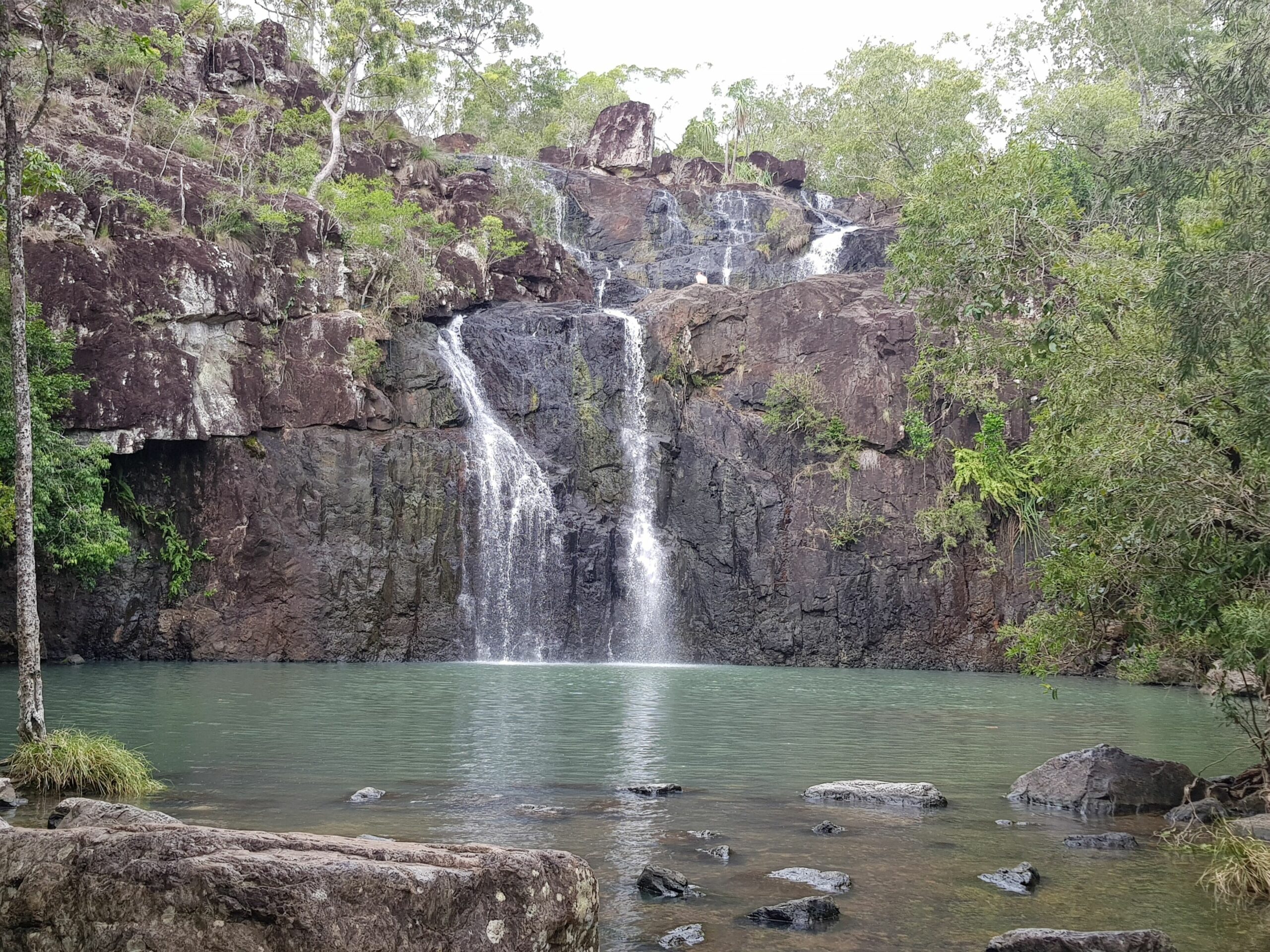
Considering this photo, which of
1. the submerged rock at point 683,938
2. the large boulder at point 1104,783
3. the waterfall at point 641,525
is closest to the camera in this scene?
the submerged rock at point 683,938

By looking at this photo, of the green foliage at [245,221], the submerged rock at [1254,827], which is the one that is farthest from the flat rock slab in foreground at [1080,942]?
the green foliage at [245,221]

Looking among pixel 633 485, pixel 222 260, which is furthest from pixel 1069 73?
pixel 222 260

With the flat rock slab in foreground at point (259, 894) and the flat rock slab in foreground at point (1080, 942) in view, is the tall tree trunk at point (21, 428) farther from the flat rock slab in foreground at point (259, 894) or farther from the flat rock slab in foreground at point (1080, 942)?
the flat rock slab in foreground at point (1080, 942)

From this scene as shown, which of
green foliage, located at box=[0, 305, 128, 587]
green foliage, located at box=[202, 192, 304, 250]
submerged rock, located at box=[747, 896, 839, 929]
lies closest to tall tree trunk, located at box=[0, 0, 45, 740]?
submerged rock, located at box=[747, 896, 839, 929]

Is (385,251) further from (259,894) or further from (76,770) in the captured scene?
(259,894)

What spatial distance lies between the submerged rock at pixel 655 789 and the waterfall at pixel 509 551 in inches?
789

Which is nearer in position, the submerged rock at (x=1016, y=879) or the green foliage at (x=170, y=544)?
the submerged rock at (x=1016, y=879)

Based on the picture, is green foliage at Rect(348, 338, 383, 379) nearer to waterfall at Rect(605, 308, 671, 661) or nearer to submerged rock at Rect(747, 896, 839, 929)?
waterfall at Rect(605, 308, 671, 661)

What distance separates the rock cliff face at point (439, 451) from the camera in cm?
2873

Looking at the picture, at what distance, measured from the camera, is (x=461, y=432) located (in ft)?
109

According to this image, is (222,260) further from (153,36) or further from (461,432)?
(461,432)

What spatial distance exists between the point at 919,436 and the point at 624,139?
91.5 feet

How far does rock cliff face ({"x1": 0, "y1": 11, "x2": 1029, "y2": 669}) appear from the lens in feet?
94.3

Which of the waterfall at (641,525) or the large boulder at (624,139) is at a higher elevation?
the large boulder at (624,139)
